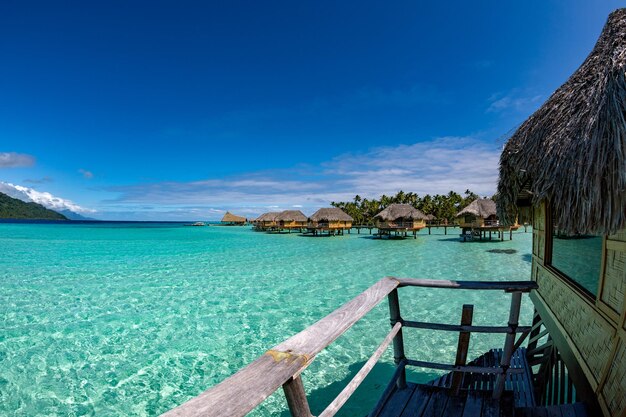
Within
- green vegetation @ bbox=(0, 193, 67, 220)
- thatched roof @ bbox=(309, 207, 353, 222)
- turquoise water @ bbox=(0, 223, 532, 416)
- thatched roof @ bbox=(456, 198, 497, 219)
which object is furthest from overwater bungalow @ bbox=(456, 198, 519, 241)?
green vegetation @ bbox=(0, 193, 67, 220)

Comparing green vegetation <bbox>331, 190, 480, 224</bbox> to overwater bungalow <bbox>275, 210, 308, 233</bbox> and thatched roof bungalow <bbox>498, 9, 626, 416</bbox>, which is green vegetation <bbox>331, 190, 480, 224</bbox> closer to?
overwater bungalow <bbox>275, 210, 308, 233</bbox>

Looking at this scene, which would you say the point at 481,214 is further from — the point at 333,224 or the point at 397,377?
the point at 397,377

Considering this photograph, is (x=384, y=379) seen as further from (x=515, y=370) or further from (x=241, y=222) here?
(x=241, y=222)

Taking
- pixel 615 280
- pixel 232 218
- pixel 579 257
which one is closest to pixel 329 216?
pixel 579 257

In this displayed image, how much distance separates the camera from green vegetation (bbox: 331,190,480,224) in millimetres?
49344

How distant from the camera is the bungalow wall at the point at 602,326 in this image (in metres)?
1.78

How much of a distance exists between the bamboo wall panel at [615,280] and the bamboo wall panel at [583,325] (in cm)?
13

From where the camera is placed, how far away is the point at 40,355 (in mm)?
5672

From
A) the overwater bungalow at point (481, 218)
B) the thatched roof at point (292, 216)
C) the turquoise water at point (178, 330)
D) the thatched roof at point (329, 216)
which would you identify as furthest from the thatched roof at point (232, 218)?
the turquoise water at point (178, 330)

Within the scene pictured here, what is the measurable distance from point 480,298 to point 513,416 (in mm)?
6886

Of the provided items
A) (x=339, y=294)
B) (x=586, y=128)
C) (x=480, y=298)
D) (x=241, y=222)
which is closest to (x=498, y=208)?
(x=586, y=128)

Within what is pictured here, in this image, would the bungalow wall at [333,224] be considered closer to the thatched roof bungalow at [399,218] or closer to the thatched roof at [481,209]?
the thatched roof bungalow at [399,218]

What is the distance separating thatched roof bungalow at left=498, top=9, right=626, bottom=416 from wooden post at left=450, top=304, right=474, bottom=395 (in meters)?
0.72

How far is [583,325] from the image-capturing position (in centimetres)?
240
